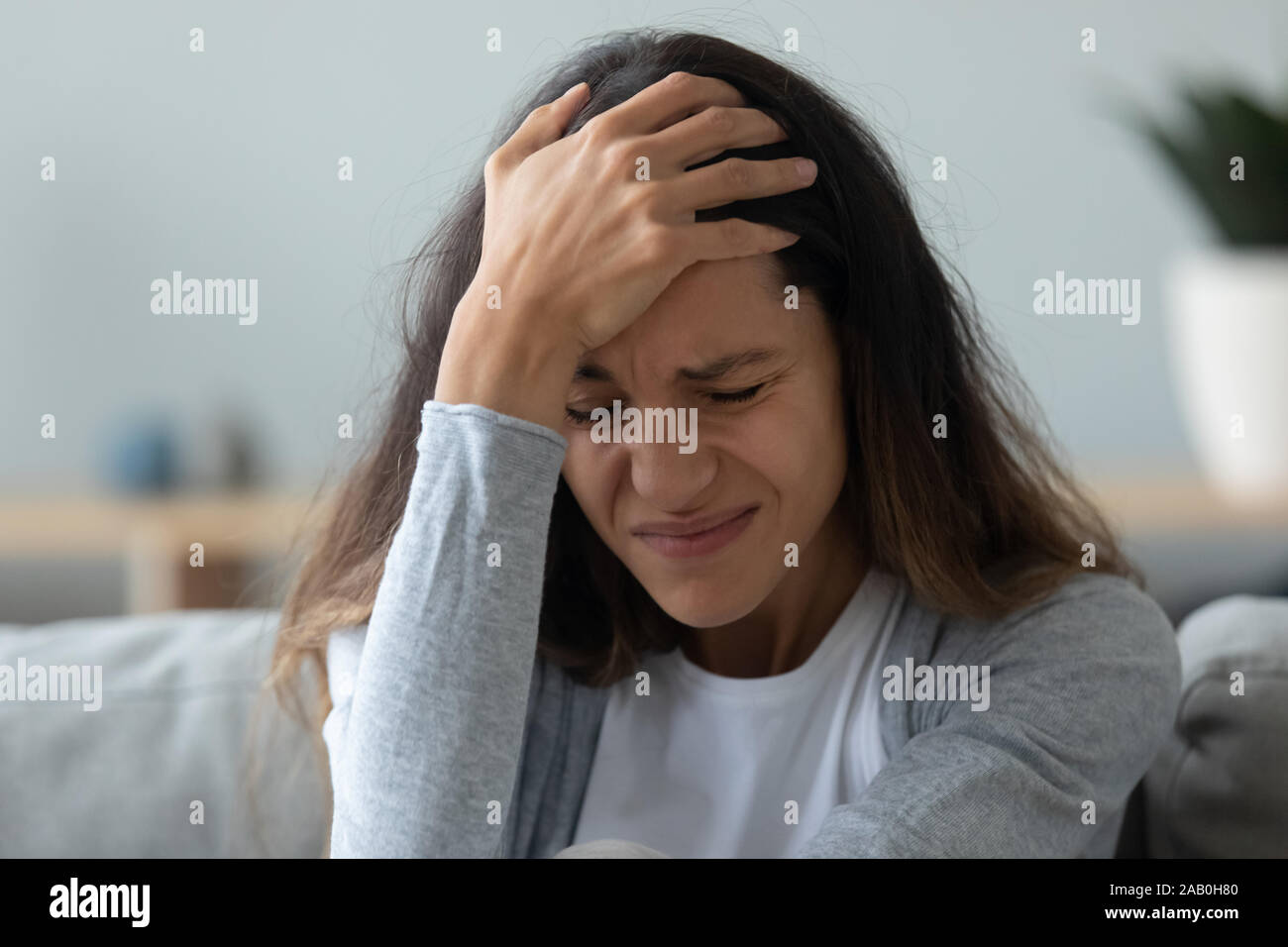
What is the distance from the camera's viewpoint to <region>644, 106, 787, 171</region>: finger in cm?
79

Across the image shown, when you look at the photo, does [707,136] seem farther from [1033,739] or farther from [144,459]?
[144,459]

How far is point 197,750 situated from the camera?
114cm

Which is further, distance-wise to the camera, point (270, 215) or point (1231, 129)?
point (270, 215)

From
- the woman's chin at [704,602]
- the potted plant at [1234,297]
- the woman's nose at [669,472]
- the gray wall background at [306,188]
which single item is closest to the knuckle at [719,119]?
the woman's nose at [669,472]

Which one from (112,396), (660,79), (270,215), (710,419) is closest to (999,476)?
(710,419)

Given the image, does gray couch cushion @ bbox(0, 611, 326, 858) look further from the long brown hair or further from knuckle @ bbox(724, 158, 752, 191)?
knuckle @ bbox(724, 158, 752, 191)

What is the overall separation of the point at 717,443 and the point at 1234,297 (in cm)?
163

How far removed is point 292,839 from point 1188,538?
204cm

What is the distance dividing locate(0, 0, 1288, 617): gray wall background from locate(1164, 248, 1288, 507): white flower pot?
0.16 meters

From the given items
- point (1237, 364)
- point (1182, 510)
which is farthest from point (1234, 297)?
point (1182, 510)

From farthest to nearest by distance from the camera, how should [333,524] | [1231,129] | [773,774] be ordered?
[1231,129] → [333,524] → [773,774]

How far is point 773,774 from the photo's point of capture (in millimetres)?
959

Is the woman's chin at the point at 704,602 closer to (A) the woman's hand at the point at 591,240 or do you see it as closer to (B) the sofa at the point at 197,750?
(A) the woman's hand at the point at 591,240

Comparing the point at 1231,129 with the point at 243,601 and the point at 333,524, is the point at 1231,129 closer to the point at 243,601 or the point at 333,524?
the point at 333,524
